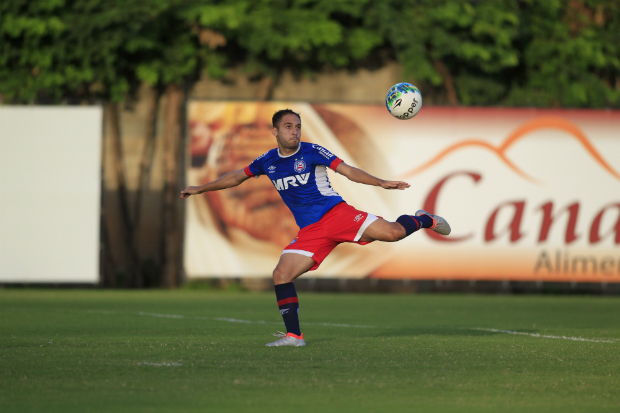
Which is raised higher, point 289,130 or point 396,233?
point 289,130

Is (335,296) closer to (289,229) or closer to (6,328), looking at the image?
(289,229)

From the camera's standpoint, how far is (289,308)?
800 cm

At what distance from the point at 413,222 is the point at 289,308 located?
1.53 meters

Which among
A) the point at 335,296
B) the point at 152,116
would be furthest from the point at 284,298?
the point at 152,116

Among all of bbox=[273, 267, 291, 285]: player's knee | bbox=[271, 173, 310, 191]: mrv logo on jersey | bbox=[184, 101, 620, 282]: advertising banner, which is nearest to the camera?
bbox=[273, 267, 291, 285]: player's knee

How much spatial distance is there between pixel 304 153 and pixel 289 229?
8.48 metres

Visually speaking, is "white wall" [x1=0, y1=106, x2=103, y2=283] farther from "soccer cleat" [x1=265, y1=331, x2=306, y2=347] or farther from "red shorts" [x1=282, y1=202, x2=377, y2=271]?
"soccer cleat" [x1=265, y1=331, x2=306, y2=347]

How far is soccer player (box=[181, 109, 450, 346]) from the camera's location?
8109 mm

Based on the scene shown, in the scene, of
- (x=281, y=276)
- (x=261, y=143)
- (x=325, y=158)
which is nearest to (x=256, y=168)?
(x=325, y=158)

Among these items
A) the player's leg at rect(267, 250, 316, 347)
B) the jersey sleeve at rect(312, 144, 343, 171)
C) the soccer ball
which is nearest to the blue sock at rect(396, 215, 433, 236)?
the jersey sleeve at rect(312, 144, 343, 171)

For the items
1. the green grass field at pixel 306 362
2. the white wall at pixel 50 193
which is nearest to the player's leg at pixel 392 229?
the green grass field at pixel 306 362

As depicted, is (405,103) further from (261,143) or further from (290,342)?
(261,143)

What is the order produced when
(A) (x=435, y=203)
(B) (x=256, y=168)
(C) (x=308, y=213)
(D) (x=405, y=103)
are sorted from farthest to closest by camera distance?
(A) (x=435, y=203) → (D) (x=405, y=103) → (B) (x=256, y=168) → (C) (x=308, y=213)

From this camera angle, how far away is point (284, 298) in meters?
8.04
